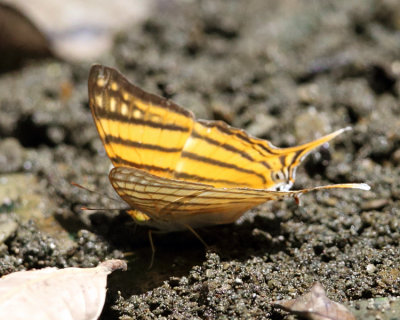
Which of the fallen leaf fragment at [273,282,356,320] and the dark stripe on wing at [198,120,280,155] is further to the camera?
the dark stripe on wing at [198,120,280,155]

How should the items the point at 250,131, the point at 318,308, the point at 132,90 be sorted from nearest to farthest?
the point at 318,308 < the point at 132,90 < the point at 250,131

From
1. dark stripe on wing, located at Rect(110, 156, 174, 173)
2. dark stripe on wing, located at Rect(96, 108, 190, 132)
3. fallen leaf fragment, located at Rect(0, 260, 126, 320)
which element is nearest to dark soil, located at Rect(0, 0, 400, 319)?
fallen leaf fragment, located at Rect(0, 260, 126, 320)

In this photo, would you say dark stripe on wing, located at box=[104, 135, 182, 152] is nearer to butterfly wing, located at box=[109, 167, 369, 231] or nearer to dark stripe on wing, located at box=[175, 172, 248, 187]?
dark stripe on wing, located at box=[175, 172, 248, 187]

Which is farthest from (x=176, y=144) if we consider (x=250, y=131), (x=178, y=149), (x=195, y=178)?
(x=250, y=131)

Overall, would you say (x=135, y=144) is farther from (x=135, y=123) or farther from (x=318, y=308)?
(x=318, y=308)

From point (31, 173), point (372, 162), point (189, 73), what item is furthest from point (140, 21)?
point (372, 162)

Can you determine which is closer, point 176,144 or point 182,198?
point 182,198

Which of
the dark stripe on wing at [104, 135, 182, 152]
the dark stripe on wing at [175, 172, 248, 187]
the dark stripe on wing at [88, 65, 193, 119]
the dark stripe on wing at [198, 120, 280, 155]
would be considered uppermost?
the dark stripe on wing at [88, 65, 193, 119]

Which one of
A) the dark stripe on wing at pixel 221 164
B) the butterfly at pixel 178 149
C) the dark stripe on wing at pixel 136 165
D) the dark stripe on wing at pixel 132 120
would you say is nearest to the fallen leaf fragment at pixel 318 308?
the butterfly at pixel 178 149
